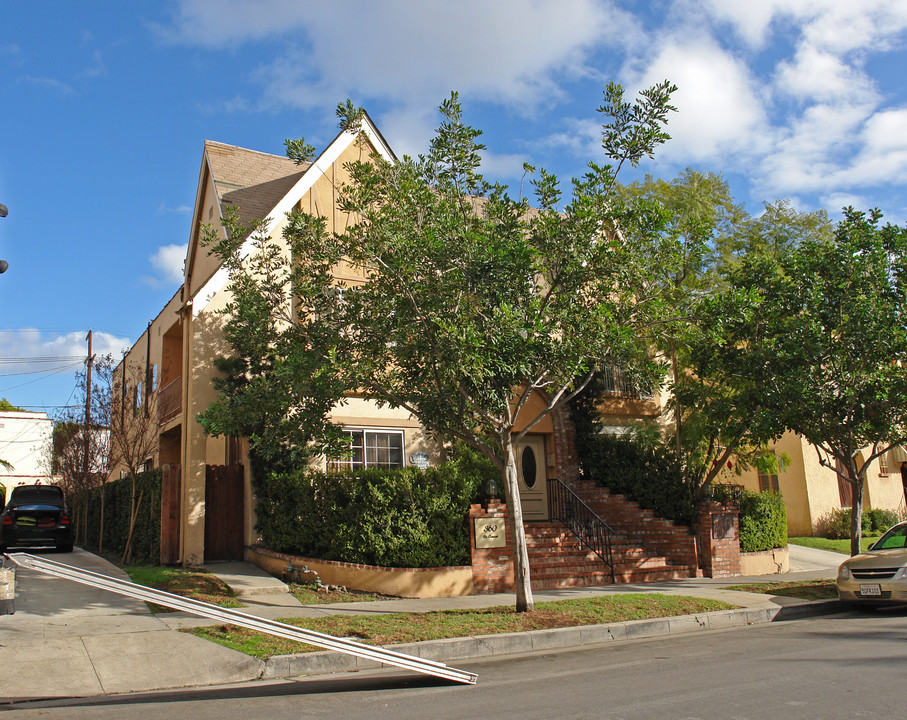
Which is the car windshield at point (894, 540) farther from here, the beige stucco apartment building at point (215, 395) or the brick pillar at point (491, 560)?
the beige stucco apartment building at point (215, 395)

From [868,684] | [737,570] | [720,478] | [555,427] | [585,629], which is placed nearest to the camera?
[868,684]

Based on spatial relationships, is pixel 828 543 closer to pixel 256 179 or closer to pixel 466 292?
pixel 466 292

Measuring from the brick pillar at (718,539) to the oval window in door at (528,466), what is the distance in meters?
3.95

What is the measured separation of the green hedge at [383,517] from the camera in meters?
12.9

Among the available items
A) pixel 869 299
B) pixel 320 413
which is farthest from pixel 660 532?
pixel 320 413

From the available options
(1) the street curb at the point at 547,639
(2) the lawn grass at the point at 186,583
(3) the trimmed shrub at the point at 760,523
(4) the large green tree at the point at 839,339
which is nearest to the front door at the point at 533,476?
(3) the trimmed shrub at the point at 760,523

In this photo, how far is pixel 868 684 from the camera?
636cm

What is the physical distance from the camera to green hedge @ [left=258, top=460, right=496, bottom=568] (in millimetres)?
12852

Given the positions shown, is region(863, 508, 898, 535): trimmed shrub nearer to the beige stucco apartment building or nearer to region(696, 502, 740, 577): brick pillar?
the beige stucco apartment building

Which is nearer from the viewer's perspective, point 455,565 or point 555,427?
point 455,565

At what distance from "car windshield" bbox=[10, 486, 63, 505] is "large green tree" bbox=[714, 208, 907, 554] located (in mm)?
17592

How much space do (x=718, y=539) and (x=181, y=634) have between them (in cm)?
1111

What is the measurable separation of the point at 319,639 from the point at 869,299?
11.1 m

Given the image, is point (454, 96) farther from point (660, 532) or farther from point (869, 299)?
point (660, 532)
